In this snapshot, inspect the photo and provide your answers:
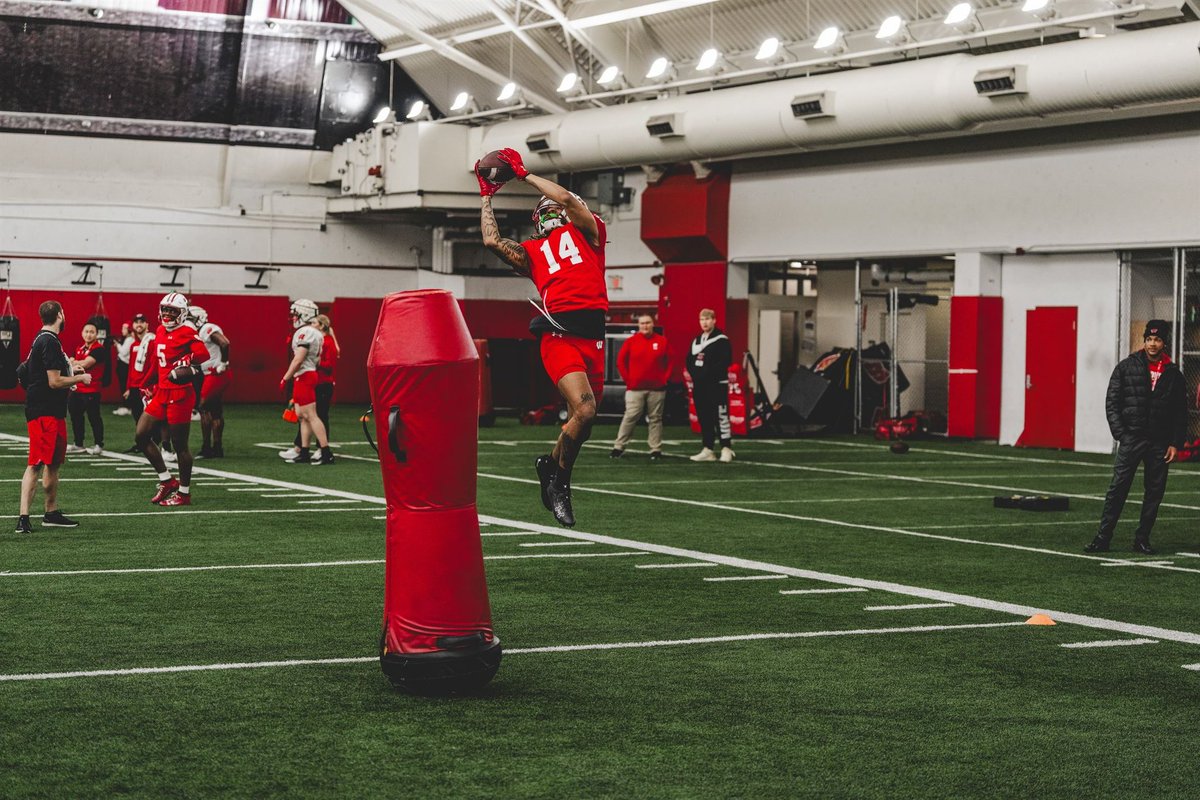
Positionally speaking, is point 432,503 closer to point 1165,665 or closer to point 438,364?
point 438,364

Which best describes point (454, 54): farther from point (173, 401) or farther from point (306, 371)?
point (173, 401)

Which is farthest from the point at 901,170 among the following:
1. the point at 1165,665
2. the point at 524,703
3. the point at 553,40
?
the point at 524,703

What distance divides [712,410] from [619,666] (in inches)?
529

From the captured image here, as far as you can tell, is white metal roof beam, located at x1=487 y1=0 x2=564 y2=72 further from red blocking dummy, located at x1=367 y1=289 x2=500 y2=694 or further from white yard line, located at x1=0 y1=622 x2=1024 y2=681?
red blocking dummy, located at x1=367 y1=289 x2=500 y2=694

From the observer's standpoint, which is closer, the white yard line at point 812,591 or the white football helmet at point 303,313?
the white yard line at point 812,591

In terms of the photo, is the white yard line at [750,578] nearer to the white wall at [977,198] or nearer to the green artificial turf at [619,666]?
the green artificial turf at [619,666]

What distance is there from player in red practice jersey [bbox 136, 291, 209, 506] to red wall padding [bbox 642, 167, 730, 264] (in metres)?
15.8

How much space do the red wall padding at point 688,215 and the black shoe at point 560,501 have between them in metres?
19.9

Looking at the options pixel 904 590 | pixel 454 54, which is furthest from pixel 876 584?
pixel 454 54

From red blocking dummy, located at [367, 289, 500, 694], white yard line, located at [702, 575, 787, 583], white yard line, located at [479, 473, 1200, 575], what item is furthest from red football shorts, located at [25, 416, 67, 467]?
red blocking dummy, located at [367, 289, 500, 694]

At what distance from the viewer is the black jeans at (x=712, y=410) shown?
805 inches

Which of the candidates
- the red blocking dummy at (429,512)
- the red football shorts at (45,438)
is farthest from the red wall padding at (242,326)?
the red blocking dummy at (429,512)

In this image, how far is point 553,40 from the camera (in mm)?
28781

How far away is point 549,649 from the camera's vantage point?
7.83 metres
